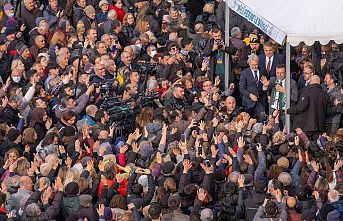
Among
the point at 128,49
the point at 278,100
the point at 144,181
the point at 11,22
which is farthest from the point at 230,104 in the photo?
the point at 11,22

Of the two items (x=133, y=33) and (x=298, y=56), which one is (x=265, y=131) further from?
(x=133, y=33)

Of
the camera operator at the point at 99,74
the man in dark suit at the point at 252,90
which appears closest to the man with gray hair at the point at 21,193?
the camera operator at the point at 99,74

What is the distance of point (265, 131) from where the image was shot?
28188 mm

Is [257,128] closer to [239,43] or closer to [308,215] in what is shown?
[308,215]

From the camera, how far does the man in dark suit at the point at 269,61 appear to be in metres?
31.1

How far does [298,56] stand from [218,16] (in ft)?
9.02

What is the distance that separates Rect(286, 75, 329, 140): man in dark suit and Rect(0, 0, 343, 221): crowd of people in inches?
0.9

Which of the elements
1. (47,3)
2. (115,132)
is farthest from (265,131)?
(47,3)

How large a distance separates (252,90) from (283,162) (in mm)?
4539

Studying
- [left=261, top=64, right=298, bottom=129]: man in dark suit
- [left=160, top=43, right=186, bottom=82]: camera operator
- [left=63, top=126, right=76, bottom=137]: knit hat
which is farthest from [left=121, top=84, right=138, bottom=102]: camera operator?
[left=261, top=64, right=298, bottom=129]: man in dark suit

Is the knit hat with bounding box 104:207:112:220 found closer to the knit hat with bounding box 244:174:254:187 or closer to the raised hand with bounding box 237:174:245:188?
the raised hand with bounding box 237:174:245:188

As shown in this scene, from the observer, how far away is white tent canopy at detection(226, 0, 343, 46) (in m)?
28.5

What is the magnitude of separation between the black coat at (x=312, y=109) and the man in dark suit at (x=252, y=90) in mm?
1314

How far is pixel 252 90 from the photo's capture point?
30.8 m
